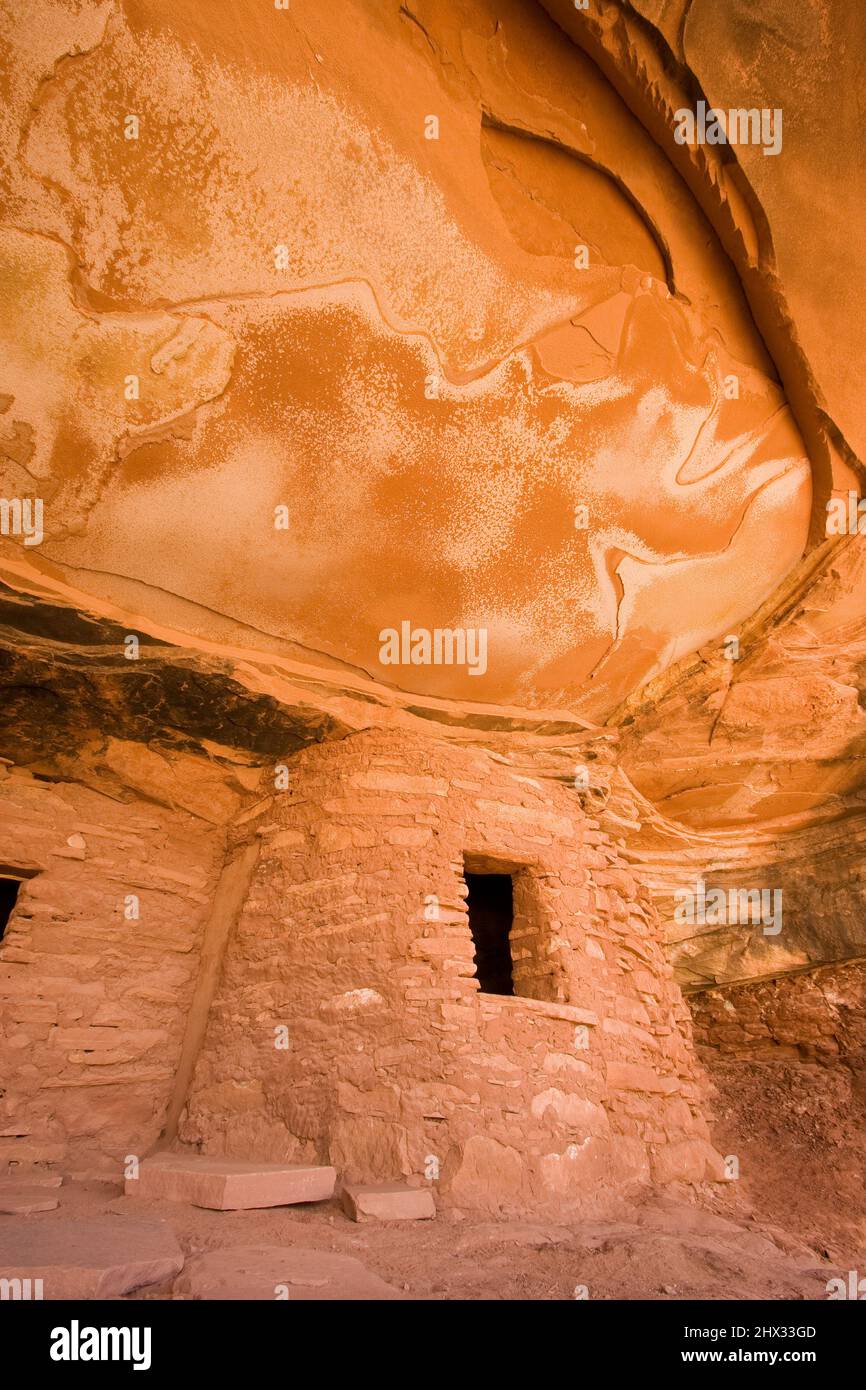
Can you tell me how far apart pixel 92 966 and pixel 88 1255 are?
2.08m

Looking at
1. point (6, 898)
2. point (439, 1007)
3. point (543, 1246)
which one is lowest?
point (543, 1246)

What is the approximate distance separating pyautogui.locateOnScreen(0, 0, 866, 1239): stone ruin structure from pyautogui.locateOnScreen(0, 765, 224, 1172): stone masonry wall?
0.02 meters

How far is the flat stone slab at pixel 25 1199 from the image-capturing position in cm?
270

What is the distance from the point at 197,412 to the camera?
3.30 metres

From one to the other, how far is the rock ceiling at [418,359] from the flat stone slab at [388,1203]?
2.11m

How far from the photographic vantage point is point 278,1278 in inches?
80.0

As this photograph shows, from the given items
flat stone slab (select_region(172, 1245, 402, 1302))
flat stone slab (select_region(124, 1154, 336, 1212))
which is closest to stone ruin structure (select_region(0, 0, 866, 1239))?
flat stone slab (select_region(124, 1154, 336, 1212))

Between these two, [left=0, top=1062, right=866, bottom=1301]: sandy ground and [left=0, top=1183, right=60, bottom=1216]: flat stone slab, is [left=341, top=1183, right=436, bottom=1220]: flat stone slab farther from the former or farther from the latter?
[left=0, top=1183, right=60, bottom=1216]: flat stone slab

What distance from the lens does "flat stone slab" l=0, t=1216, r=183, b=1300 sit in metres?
1.83

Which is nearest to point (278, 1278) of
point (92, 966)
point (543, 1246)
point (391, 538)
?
point (543, 1246)

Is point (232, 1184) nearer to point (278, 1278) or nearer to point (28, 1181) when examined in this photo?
point (278, 1278)

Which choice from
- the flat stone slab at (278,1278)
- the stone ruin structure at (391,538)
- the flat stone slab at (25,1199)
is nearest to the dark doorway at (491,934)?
the stone ruin structure at (391,538)

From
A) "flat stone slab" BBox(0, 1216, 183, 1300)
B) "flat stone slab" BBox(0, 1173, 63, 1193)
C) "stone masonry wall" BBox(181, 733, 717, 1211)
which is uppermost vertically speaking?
"stone masonry wall" BBox(181, 733, 717, 1211)

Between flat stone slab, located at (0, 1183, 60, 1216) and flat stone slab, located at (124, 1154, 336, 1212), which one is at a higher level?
flat stone slab, located at (124, 1154, 336, 1212)
